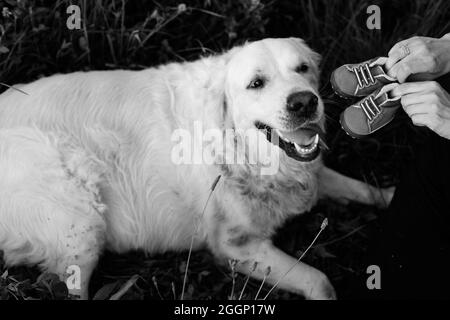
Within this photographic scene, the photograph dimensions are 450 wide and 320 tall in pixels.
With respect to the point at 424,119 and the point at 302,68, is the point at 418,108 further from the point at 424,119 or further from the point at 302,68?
the point at 302,68

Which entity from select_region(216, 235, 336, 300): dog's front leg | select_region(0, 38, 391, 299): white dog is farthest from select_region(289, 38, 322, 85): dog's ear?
select_region(216, 235, 336, 300): dog's front leg

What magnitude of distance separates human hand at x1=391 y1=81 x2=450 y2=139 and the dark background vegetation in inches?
45.4

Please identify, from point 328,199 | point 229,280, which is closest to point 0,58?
point 229,280

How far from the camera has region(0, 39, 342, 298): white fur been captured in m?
2.77

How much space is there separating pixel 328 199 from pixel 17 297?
2049 millimetres

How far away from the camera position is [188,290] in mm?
2945

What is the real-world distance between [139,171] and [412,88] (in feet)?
5.11

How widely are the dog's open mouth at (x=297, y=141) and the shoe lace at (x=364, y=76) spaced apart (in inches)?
14.1

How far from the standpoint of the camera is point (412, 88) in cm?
222

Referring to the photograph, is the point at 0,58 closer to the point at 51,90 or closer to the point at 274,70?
the point at 51,90

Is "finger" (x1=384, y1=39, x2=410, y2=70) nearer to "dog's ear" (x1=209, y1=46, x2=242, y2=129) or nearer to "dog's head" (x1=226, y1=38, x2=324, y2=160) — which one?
"dog's head" (x1=226, y1=38, x2=324, y2=160)

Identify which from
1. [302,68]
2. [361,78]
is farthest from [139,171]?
[361,78]

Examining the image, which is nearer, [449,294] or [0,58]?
[449,294]

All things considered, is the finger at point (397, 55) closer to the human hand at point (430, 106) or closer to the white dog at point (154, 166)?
the human hand at point (430, 106)
